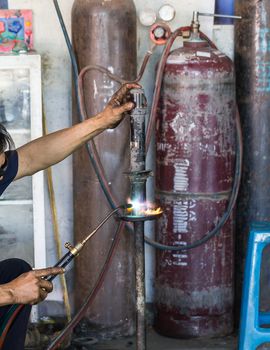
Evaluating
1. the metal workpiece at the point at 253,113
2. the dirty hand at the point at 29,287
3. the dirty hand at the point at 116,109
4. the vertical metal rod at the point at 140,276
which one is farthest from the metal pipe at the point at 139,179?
the metal workpiece at the point at 253,113

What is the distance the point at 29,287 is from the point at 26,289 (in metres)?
0.01

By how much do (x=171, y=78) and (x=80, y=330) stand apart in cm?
134

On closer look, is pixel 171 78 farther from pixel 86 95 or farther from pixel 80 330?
pixel 80 330

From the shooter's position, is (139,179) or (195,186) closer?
(139,179)

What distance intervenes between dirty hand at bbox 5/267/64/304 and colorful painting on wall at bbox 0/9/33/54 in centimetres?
173

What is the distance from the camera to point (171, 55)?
3.76 m

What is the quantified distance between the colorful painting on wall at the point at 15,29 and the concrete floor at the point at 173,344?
1.53 m

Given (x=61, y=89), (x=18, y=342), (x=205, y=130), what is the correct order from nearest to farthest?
(x=18, y=342) < (x=205, y=130) < (x=61, y=89)

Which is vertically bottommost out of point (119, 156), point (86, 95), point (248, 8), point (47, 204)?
point (47, 204)

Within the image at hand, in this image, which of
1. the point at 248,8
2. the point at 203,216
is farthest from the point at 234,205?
the point at 248,8

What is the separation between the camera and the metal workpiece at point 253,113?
3857 millimetres

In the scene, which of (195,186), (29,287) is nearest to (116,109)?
(29,287)

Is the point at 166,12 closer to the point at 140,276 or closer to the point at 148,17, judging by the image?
the point at 148,17

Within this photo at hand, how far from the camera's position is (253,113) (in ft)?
12.9
